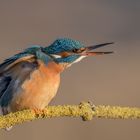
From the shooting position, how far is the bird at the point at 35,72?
212cm

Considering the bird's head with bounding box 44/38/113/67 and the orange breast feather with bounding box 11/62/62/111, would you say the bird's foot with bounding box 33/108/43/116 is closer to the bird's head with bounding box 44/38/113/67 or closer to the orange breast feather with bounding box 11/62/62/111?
the orange breast feather with bounding box 11/62/62/111

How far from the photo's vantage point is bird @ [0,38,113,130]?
212 cm

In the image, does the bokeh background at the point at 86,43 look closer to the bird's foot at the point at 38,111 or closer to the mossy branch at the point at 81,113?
the bird's foot at the point at 38,111

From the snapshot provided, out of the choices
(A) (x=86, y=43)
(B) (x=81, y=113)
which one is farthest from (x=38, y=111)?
(A) (x=86, y=43)

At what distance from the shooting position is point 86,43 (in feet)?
27.3

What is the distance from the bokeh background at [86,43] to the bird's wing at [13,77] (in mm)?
3033

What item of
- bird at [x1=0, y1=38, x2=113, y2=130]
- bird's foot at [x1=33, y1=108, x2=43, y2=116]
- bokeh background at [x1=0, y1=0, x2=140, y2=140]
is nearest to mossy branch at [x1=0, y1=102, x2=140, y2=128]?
bird's foot at [x1=33, y1=108, x2=43, y2=116]

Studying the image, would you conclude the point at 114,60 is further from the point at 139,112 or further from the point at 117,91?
the point at 139,112

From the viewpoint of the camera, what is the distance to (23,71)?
7.12 ft

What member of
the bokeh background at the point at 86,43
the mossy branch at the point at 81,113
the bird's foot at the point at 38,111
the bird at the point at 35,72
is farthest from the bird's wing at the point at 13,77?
the bokeh background at the point at 86,43

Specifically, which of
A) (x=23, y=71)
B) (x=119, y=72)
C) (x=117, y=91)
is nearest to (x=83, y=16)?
(x=119, y=72)

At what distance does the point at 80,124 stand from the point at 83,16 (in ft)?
13.3

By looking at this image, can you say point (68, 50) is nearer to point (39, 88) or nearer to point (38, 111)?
point (39, 88)

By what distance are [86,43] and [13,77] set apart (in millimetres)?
6199
